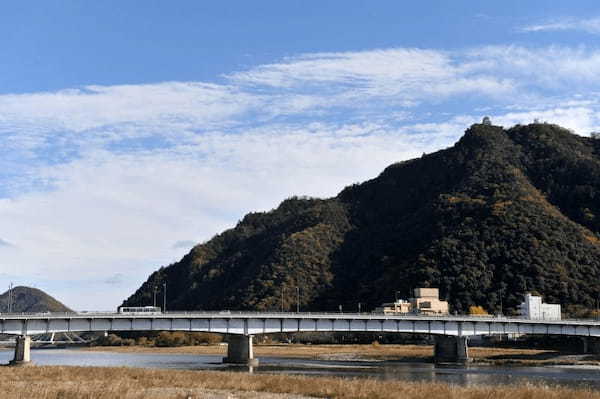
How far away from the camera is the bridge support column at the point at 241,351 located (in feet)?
303

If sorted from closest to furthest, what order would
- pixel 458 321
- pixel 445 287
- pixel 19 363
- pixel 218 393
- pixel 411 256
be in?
1. pixel 218 393
2. pixel 19 363
3. pixel 458 321
4. pixel 445 287
5. pixel 411 256

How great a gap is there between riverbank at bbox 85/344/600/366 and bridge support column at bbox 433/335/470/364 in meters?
2.03

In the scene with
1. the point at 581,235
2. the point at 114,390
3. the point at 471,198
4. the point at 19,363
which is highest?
the point at 471,198

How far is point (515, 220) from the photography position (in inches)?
6786

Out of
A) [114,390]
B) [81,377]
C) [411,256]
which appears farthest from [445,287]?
[114,390]

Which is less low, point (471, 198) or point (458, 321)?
point (471, 198)

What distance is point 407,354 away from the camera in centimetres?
11806

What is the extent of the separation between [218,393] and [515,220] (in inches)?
5857

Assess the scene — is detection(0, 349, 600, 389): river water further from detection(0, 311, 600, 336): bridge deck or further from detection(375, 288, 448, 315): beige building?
detection(375, 288, 448, 315): beige building

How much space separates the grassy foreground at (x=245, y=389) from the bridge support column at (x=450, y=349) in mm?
64901

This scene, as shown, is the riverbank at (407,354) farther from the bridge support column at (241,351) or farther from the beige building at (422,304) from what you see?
the bridge support column at (241,351)

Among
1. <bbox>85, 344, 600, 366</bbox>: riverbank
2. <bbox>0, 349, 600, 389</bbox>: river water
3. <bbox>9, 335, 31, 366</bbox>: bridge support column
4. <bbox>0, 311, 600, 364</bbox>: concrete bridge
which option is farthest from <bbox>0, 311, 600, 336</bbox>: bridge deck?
<bbox>0, 349, 600, 389</bbox>: river water

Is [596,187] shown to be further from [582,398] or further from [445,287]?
[582,398]

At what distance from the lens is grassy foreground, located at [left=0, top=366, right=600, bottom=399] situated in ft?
98.3
